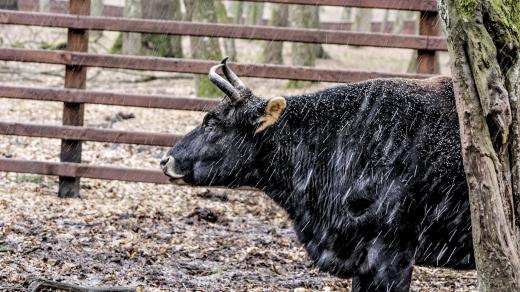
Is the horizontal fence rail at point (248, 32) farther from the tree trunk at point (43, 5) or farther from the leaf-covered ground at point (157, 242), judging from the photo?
the tree trunk at point (43, 5)

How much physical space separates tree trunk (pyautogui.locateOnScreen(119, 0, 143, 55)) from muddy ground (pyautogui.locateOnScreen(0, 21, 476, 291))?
6477mm

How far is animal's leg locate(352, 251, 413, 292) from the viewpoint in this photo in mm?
5285

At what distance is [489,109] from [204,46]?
353 inches

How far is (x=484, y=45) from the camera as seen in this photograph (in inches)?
158

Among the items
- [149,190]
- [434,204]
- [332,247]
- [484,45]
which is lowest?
[149,190]

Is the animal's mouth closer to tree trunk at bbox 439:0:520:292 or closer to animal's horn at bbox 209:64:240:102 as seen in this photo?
animal's horn at bbox 209:64:240:102

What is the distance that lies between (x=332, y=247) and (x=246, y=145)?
3.23ft

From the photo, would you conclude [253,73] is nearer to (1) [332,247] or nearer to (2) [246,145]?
(2) [246,145]

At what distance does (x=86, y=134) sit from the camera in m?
8.74

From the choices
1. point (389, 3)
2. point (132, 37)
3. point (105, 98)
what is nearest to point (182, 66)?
point (105, 98)

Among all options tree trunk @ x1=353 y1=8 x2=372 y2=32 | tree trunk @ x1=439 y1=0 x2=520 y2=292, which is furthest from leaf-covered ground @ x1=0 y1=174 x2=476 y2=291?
tree trunk @ x1=353 y1=8 x2=372 y2=32

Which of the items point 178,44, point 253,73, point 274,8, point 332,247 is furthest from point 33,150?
point 274,8

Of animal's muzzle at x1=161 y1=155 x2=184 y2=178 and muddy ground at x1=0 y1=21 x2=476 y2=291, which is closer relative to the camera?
animal's muzzle at x1=161 y1=155 x2=184 y2=178

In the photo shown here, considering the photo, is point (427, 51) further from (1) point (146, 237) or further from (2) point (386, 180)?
(2) point (386, 180)
